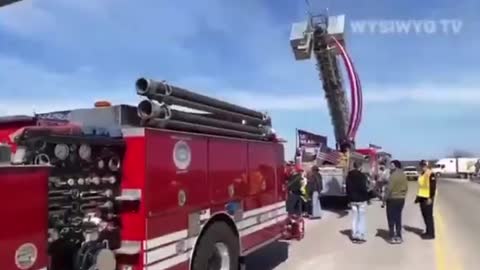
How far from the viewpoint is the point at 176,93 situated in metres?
6.17

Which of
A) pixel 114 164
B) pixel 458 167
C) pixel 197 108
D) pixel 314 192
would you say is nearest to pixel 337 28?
pixel 314 192

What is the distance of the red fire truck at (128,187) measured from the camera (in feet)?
13.5

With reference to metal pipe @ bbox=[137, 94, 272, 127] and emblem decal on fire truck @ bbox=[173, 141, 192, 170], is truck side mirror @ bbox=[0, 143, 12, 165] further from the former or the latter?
emblem decal on fire truck @ bbox=[173, 141, 192, 170]

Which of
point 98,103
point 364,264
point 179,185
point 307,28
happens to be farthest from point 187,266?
point 307,28

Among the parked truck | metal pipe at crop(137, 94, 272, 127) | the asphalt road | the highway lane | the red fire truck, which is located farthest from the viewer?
the parked truck

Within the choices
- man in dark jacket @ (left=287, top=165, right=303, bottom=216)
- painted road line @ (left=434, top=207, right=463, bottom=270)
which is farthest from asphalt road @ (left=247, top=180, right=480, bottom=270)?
man in dark jacket @ (left=287, top=165, right=303, bottom=216)

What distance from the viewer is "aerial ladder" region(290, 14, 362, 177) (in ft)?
90.5

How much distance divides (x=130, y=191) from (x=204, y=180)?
1.31 metres

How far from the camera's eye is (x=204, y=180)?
21.0 feet

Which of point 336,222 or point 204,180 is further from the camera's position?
point 336,222

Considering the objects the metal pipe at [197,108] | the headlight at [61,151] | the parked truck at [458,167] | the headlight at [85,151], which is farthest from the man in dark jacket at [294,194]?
the parked truck at [458,167]

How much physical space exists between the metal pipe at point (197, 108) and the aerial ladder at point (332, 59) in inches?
726

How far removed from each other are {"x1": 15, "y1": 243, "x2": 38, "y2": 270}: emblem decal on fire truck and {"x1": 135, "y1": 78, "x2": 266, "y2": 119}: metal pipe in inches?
82.4

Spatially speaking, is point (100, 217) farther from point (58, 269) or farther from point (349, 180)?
point (349, 180)
